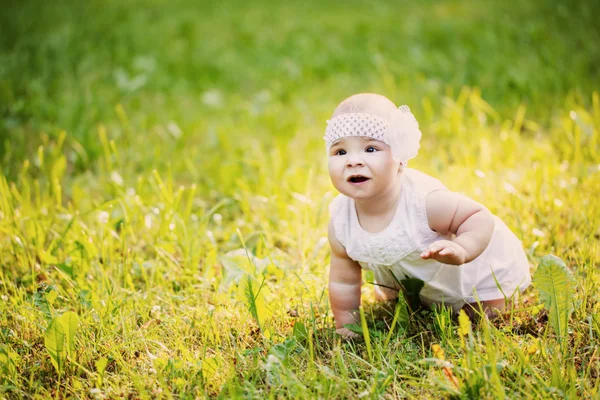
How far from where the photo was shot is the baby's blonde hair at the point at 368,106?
5.78 ft

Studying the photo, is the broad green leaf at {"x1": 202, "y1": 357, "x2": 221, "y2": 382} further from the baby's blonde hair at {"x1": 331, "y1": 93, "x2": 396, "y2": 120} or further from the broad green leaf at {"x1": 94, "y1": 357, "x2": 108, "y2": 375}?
the baby's blonde hair at {"x1": 331, "y1": 93, "x2": 396, "y2": 120}

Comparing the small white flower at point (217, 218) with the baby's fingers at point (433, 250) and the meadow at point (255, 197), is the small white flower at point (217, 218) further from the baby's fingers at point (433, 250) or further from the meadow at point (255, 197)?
the baby's fingers at point (433, 250)

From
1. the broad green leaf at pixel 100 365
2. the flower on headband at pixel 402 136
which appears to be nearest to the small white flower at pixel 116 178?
the broad green leaf at pixel 100 365

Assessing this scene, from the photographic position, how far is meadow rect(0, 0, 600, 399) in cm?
172

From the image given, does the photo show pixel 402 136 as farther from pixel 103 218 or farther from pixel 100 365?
pixel 103 218

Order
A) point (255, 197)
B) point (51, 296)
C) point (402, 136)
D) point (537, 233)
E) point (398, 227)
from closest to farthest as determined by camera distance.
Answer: point (402, 136), point (398, 227), point (51, 296), point (537, 233), point (255, 197)

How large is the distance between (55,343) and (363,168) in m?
1.04

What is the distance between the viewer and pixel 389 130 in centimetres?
172

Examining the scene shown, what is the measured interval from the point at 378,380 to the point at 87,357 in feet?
2.88

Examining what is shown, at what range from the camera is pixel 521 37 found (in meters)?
4.77

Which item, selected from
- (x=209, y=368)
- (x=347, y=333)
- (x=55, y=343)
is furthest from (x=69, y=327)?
(x=347, y=333)

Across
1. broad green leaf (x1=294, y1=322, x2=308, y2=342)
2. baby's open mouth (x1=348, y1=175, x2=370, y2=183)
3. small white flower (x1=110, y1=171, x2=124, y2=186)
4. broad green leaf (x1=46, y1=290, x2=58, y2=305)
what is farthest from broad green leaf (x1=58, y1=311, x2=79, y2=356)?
small white flower (x1=110, y1=171, x2=124, y2=186)

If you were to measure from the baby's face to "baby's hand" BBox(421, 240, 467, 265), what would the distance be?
0.83 feet

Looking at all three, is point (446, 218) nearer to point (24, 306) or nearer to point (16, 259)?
point (24, 306)
